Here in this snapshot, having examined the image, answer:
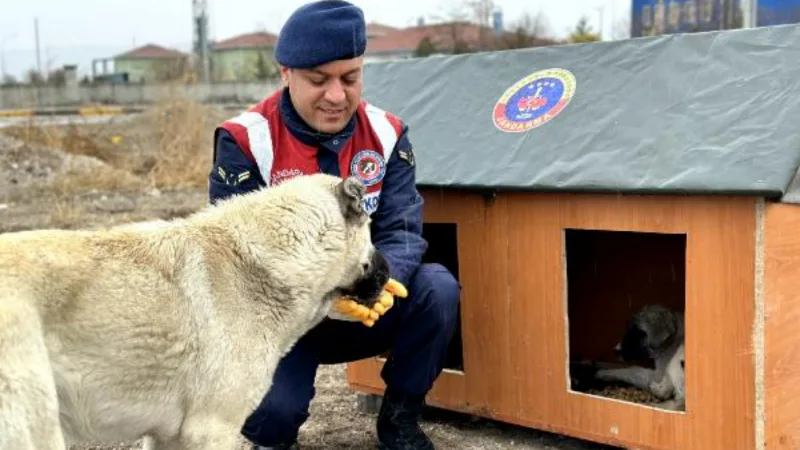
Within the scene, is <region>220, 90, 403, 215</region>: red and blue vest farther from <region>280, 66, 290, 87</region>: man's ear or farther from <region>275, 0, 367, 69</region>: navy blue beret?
<region>275, 0, 367, 69</region>: navy blue beret

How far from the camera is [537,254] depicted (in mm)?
3848

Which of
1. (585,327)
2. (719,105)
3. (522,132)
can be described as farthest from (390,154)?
(585,327)

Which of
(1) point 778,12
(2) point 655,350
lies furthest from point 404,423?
(1) point 778,12

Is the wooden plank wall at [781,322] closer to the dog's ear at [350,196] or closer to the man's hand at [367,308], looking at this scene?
the man's hand at [367,308]

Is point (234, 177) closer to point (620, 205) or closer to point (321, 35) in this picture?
point (321, 35)

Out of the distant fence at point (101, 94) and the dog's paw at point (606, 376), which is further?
the distant fence at point (101, 94)

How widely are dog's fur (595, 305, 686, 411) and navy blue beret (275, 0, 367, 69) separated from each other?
195 centimetres

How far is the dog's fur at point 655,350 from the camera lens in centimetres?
419

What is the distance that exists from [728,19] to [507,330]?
11428 mm

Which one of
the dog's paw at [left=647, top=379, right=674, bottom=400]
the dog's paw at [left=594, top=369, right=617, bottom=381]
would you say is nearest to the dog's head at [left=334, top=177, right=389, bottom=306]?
the dog's paw at [left=647, top=379, right=674, bottom=400]

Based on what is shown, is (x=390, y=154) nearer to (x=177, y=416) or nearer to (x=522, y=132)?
(x=522, y=132)

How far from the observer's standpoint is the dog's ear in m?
2.95

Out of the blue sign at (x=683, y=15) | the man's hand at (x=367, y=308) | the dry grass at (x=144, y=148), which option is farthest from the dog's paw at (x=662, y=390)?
the blue sign at (x=683, y=15)

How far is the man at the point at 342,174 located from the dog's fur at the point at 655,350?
3.68 feet
